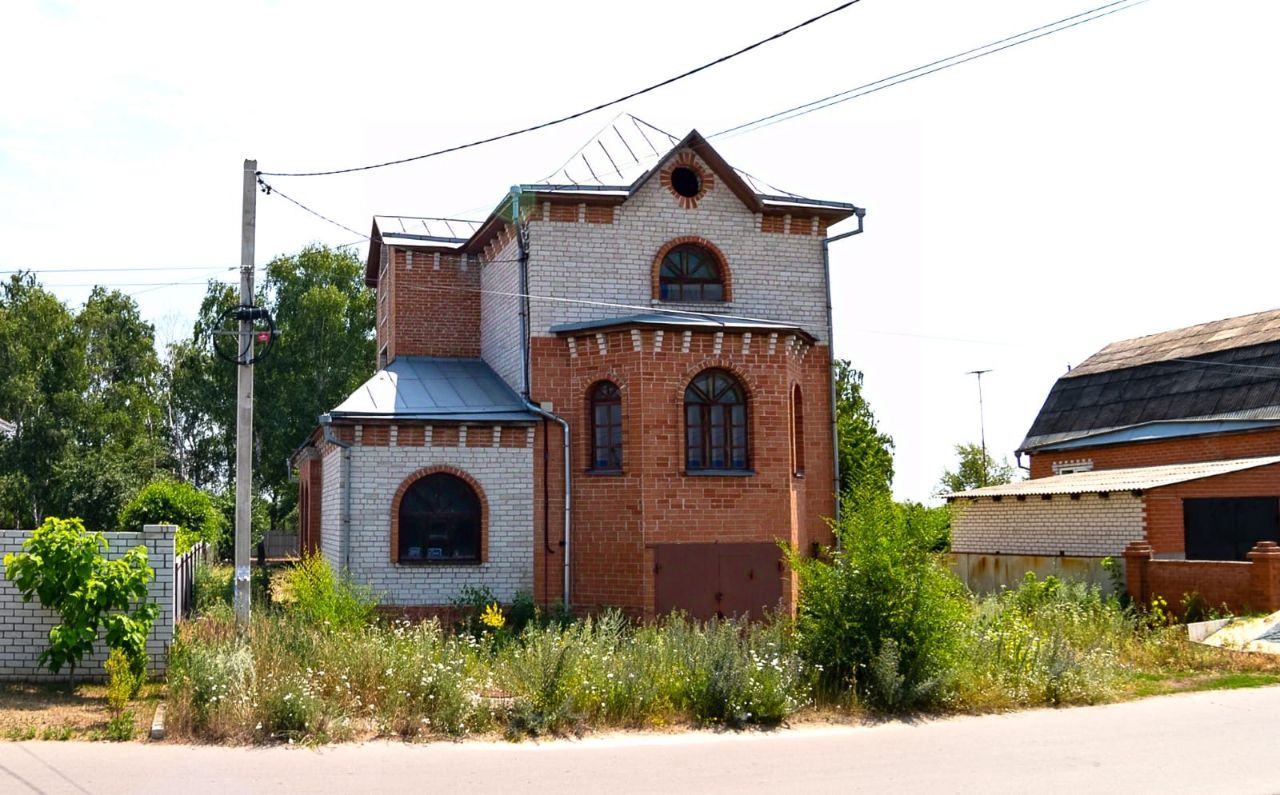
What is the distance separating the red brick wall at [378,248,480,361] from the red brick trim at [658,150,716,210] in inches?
189

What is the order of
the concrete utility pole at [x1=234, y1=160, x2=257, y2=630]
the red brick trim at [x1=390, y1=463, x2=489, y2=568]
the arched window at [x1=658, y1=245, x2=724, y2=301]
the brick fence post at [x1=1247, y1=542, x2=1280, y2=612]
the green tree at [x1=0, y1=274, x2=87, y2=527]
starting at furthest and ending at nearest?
the green tree at [x1=0, y1=274, x2=87, y2=527], the arched window at [x1=658, y1=245, x2=724, y2=301], the red brick trim at [x1=390, y1=463, x2=489, y2=568], the brick fence post at [x1=1247, y1=542, x2=1280, y2=612], the concrete utility pole at [x1=234, y1=160, x2=257, y2=630]

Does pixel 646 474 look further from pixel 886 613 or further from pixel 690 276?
pixel 886 613

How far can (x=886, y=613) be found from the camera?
37.3 feet

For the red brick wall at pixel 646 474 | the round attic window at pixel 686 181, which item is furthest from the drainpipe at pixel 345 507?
the round attic window at pixel 686 181

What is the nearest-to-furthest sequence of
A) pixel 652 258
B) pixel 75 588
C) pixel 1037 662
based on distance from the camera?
1. pixel 75 588
2. pixel 1037 662
3. pixel 652 258

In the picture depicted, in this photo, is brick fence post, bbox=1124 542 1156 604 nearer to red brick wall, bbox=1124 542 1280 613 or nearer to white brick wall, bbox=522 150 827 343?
red brick wall, bbox=1124 542 1280 613

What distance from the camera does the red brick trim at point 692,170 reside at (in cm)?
1809

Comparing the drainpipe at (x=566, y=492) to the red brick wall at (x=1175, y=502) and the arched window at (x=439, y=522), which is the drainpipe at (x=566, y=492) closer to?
the arched window at (x=439, y=522)

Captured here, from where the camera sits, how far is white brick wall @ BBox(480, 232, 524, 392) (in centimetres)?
1811

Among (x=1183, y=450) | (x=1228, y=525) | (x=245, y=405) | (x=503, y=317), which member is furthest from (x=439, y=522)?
(x=1183, y=450)

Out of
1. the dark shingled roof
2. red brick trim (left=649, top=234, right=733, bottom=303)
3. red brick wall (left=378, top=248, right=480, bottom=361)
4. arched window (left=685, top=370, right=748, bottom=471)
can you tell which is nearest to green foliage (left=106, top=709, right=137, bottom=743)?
arched window (left=685, top=370, right=748, bottom=471)

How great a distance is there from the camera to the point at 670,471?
16.6 m

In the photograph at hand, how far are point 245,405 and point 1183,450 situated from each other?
22.6 metres

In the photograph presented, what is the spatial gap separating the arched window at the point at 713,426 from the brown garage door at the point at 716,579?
1.34m
